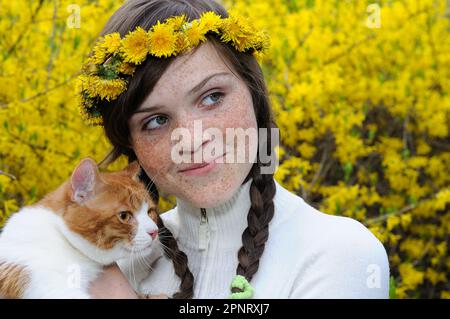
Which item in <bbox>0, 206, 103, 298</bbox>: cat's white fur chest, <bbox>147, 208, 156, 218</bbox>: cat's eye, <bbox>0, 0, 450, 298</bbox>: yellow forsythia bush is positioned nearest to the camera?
<bbox>0, 206, 103, 298</bbox>: cat's white fur chest

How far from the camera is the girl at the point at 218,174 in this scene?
1398 millimetres

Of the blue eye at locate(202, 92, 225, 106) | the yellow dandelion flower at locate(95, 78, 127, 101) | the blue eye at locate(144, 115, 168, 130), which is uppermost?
the yellow dandelion flower at locate(95, 78, 127, 101)

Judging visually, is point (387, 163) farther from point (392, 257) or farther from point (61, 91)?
point (61, 91)

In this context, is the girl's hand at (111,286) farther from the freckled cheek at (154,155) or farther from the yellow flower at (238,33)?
the yellow flower at (238,33)

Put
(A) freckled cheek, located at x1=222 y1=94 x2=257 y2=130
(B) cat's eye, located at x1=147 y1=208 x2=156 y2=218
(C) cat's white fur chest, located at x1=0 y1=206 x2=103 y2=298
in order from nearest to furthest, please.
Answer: (C) cat's white fur chest, located at x1=0 y1=206 x2=103 y2=298 → (A) freckled cheek, located at x1=222 y1=94 x2=257 y2=130 → (B) cat's eye, located at x1=147 y1=208 x2=156 y2=218

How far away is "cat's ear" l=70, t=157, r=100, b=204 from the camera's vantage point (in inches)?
54.1

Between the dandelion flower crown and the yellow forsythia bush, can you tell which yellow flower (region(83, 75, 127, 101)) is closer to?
the dandelion flower crown

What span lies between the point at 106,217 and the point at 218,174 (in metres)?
0.26

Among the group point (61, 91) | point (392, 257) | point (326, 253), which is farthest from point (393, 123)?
point (326, 253)

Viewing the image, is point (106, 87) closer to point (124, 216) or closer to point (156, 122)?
point (156, 122)

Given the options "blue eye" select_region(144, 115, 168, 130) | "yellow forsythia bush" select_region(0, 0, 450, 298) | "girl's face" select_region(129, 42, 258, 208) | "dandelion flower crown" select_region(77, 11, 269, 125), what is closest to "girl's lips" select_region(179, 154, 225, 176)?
"girl's face" select_region(129, 42, 258, 208)

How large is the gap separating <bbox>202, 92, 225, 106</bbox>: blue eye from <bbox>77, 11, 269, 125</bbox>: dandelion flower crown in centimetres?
11

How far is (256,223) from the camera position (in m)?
1.52

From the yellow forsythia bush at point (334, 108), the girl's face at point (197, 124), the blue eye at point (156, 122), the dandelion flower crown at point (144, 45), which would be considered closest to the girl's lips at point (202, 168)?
the girl's face at point (197, 124)
